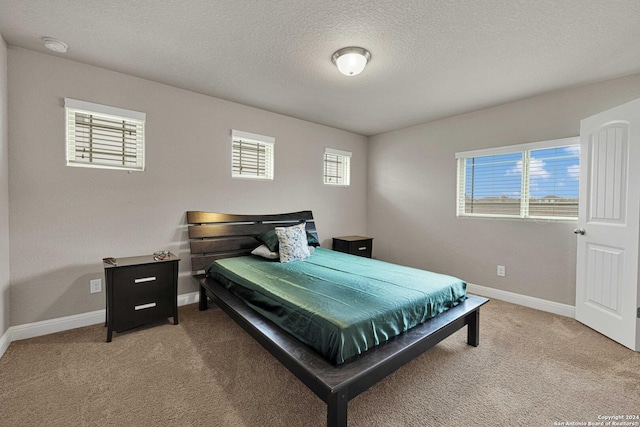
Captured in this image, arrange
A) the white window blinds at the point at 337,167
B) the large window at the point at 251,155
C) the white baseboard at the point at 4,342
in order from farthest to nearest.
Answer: the white window blinds at the point at 337,167
the large window at the point at 251,155
the white baseboard at the point at 4,342

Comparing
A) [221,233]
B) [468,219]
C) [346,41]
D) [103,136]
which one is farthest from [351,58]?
[468,219]

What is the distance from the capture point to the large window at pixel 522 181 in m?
3.02

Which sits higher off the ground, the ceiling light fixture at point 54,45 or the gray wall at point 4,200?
the ceiling light fixture at point 54,45

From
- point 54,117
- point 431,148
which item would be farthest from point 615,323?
point 54,117

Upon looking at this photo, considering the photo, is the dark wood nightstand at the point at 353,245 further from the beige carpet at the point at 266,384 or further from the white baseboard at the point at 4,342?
the white baseboard at the point at 4,342

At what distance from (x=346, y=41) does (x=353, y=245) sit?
2872mm

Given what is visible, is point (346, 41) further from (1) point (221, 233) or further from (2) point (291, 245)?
(1) point (221, 233)

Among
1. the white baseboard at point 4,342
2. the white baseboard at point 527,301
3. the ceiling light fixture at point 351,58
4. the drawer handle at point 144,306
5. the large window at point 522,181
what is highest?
the ceiling light fixture at point 351,58

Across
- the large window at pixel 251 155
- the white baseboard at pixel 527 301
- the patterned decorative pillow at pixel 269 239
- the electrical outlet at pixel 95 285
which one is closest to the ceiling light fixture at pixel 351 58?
the large window at pixel 251 155

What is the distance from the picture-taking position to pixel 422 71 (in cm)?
263

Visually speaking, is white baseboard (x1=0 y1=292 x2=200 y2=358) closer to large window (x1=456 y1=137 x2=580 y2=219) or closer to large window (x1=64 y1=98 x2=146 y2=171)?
large window (x1=64 y1=98 x2=146 y2=171)

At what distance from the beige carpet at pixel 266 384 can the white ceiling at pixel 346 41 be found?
2440 mm

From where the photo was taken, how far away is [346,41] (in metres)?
2.16

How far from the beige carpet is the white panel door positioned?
9.6 inches
